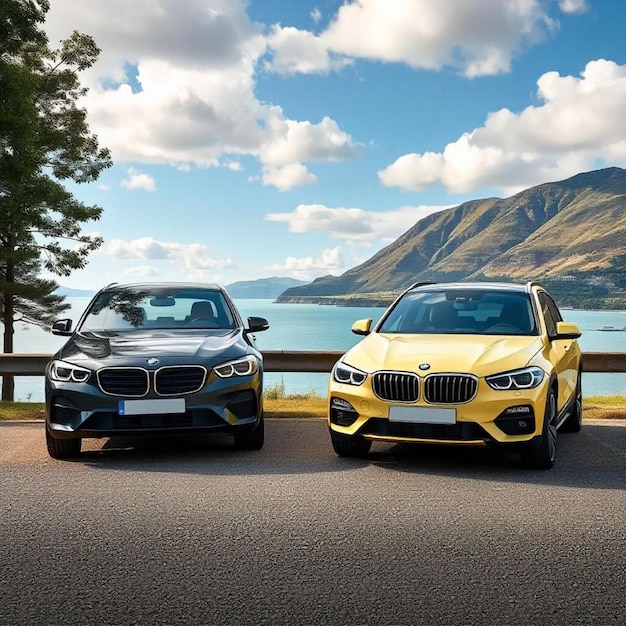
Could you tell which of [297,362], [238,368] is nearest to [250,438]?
[238,368]

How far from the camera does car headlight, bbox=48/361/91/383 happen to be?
7328mm

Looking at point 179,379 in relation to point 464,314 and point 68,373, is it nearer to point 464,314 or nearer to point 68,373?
point 68,373

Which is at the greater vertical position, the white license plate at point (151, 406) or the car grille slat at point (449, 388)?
the car grille slat at point (449, 388)

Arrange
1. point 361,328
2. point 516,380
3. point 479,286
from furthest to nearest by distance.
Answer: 1. point 479,286
2. point 361,328
3. point 516,380

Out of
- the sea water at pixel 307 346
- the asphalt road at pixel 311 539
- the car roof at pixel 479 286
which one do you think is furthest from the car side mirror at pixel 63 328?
the car roof at pixel 479 286

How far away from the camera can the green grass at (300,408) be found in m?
10.9

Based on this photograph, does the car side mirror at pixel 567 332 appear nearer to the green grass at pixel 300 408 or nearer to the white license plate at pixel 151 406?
the green grass at pixel 300 408

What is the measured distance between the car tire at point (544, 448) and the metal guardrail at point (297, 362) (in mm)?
5519

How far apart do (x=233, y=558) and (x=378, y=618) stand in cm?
113

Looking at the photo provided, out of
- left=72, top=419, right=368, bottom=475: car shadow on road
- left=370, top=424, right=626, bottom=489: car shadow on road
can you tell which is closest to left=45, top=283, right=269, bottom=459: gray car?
left=72, top=419, right=368, bottom=475: car shadow on road

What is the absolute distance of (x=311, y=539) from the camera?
4.79m

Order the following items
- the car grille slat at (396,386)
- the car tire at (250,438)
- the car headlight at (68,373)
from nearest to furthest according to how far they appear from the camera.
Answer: the car grille slat at (396,386) < the car headlight at (68,373) < the car tire at (250,438)

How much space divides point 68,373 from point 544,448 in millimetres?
4334

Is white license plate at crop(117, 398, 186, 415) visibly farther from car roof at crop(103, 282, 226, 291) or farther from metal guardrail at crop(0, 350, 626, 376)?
metal guardrail at crop(0, 350, 626, 376)
